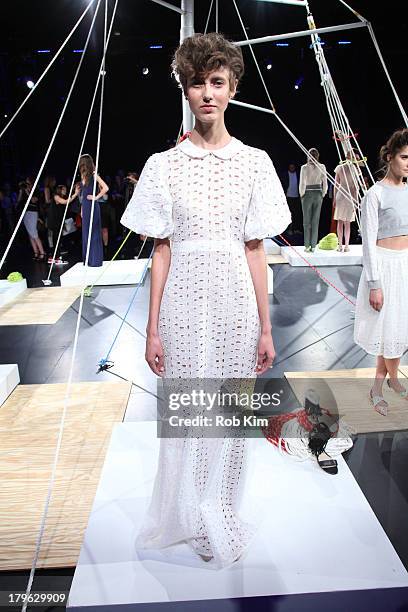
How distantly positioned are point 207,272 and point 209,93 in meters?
0.47

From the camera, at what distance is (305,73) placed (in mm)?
9234

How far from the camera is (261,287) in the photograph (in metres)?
1.56

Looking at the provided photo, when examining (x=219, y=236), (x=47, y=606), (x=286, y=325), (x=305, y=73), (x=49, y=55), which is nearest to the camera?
(x=219, y=236)

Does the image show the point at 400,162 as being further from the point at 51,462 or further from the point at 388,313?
the point at 51,462

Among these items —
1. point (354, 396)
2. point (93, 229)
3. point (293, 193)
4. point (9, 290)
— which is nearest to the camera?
point (354, 396)

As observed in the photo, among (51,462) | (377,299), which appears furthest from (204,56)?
(51,462)

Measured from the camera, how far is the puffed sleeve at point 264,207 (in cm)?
146

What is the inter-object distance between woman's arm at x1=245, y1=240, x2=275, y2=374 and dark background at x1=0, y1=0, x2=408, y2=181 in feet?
22.9

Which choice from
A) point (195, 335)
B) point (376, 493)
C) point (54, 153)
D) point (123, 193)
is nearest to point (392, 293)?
point (376, 493)

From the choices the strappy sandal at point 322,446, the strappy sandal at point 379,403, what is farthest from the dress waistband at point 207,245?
the strappy sandal at point 379,403

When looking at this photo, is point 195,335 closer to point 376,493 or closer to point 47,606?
point 47,606

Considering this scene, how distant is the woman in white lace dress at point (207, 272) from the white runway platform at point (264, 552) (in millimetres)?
73

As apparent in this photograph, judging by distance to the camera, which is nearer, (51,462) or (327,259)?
(51,462)

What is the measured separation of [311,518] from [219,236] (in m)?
1.06
